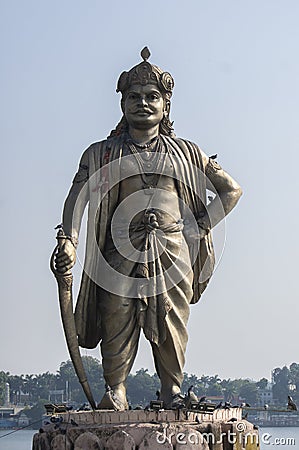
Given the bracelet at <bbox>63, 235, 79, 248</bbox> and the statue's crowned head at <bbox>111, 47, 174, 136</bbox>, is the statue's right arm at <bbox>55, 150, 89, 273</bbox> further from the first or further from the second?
the statue's crowned head at <bbox>111, 47, 174, 136</bbox>

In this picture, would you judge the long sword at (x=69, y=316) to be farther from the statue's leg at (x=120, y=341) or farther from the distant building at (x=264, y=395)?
the distant building at (x=264, y=395)

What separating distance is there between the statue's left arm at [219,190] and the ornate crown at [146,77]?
2.89 ft

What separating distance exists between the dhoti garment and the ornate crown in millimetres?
1381

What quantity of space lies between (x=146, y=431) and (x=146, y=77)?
393 centimetres

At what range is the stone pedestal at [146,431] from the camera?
12852 mm

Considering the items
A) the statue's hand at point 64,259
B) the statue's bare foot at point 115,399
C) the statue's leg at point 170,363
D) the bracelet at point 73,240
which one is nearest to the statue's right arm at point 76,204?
the bracelet at point 73,240

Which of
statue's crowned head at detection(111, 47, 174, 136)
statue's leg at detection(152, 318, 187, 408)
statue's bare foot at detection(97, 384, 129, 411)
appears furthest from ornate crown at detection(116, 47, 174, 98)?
statue's bare foot at detection(97, 384, 129, 411)

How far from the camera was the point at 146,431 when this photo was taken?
42.3 ft

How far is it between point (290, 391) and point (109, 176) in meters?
27.5

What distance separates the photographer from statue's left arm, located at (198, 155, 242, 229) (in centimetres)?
1475

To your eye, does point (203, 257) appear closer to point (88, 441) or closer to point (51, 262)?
point (51, 262)

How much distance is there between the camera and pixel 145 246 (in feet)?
46.8

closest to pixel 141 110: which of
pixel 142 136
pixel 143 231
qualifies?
pixel 142 136

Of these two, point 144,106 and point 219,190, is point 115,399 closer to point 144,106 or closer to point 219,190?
point 219,190
